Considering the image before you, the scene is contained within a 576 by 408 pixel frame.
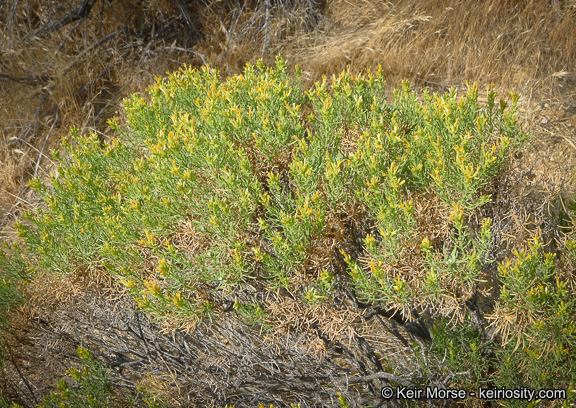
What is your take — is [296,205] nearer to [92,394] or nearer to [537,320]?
[537,320]

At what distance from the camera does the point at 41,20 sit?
4.73 metres

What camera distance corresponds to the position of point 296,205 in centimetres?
192

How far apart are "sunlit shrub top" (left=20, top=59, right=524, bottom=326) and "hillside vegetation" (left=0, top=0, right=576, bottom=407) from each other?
0.04 ft

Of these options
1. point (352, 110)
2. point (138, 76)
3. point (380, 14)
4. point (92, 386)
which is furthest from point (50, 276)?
point (380, 14)

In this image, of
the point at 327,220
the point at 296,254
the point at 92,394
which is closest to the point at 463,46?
the point at 327,220

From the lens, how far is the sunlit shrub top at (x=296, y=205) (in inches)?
66.3

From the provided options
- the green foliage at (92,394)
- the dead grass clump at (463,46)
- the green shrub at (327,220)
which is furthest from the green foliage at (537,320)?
the dead grass clump at (463,46)

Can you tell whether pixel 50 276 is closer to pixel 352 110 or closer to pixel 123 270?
pixel 123 270

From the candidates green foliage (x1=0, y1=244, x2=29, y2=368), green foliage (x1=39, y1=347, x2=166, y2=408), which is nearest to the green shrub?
green foliage (x1=0, y1=244, x2=29, y2=368)

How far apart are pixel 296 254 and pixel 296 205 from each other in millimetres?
256

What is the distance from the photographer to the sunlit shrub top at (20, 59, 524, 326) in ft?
5.53

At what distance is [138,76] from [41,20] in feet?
4.48

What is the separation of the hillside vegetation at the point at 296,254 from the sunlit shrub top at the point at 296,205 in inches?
0.5

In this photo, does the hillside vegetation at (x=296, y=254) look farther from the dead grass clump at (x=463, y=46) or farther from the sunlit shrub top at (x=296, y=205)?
the dead grass clump at (x=463, y=46)
